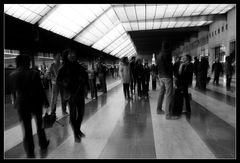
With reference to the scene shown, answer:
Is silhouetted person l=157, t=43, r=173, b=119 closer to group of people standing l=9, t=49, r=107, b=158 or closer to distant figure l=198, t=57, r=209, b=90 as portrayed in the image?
group of people standing l=9, t=49, r=107, b=158

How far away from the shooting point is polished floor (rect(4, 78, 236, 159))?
390 centimetres

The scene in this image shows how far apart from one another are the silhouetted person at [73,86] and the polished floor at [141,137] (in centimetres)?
44

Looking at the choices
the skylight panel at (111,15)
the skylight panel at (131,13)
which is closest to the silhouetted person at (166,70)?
the skylight panel at (131,13)

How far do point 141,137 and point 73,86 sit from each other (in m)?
1.73

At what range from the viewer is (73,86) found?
4.63 metres

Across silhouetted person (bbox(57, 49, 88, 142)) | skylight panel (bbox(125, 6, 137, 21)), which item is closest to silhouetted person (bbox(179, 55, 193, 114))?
silhouetted person (bbox(57, 49, 88, 142))

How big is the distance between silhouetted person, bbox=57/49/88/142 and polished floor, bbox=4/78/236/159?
0.44 m

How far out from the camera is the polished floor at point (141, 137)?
390 cm

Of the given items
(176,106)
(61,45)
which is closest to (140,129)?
(176,106)

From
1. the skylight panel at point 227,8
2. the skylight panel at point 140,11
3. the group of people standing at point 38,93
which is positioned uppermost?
the skylight panel at point 140,11

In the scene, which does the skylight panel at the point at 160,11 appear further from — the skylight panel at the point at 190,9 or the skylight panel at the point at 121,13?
the skylight panel at the point at 121,13

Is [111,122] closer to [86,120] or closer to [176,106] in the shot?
[86,120]

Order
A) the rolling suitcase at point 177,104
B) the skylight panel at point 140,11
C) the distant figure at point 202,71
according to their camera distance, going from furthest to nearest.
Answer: the skylight panel at point 140,11 < the distant figure at point 202,71 < the rolling suitcase at point 177,104

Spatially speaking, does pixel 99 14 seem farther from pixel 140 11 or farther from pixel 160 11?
pixel 160 11
